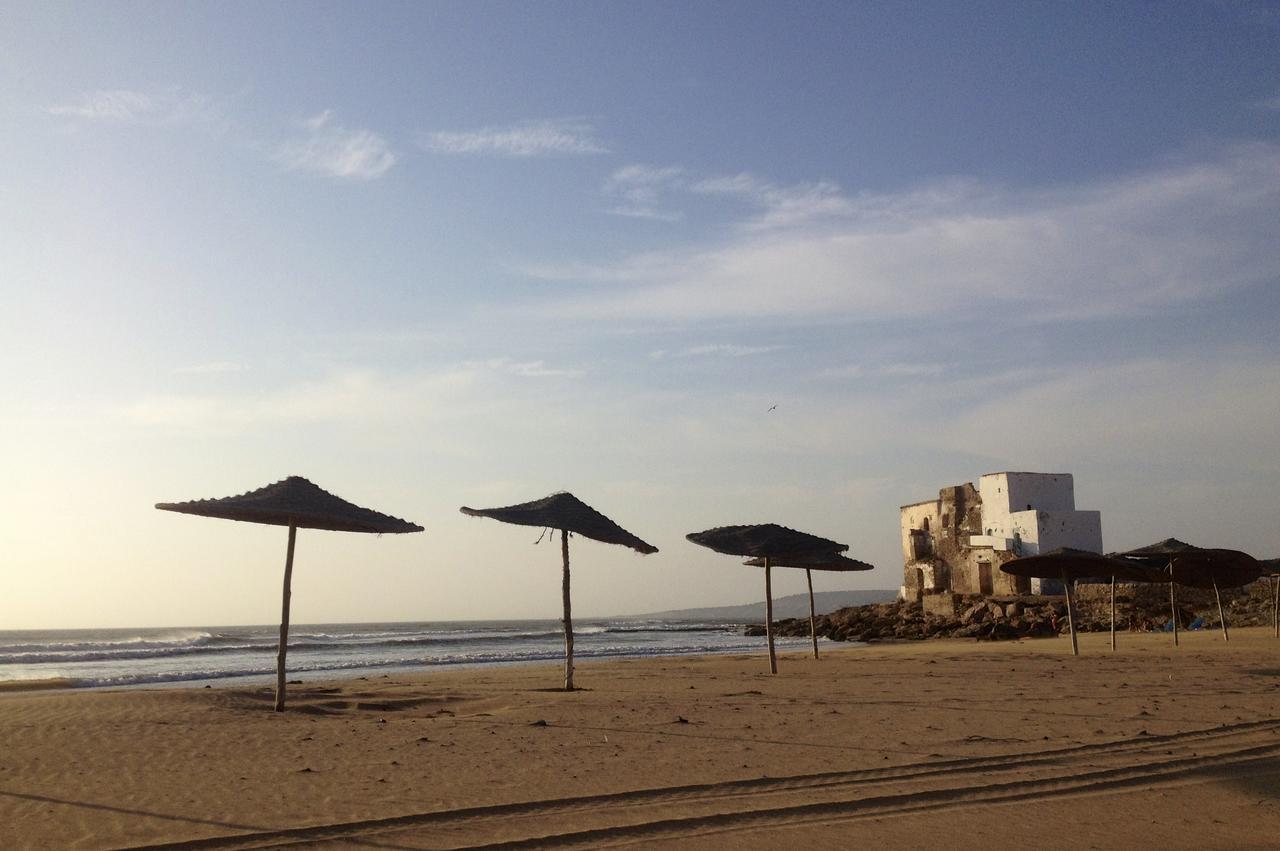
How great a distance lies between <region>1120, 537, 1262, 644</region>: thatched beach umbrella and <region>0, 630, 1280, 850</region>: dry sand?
31.5 ft

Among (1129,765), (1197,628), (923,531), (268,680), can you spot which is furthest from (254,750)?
(923,531)

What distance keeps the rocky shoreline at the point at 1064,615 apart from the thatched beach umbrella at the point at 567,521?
22.0m

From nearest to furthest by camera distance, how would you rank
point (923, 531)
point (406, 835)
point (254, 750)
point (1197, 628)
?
point (406, 835)
point (254, 750)
point (1197, 628)
point (923, 531)

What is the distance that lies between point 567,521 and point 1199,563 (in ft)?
58.0

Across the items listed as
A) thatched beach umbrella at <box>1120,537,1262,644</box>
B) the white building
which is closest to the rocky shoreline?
the white building

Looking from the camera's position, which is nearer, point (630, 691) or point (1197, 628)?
point (630, 691)

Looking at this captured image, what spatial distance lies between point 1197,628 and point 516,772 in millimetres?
32463

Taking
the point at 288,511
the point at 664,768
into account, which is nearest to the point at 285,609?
the point at 288,511

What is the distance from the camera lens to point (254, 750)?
9805mm

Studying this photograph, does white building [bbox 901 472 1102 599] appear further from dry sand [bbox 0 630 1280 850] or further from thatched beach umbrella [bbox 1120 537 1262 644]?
dry sand [bbox 0 630 1280 850]

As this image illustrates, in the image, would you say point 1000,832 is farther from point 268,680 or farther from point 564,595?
point 268,680

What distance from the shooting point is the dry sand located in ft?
21.7

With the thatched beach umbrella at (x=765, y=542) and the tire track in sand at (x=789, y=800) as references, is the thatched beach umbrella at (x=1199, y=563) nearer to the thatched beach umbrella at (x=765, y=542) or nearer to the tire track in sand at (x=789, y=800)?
the thatched beach umbrella at (x=765, y=542)

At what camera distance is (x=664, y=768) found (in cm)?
858
